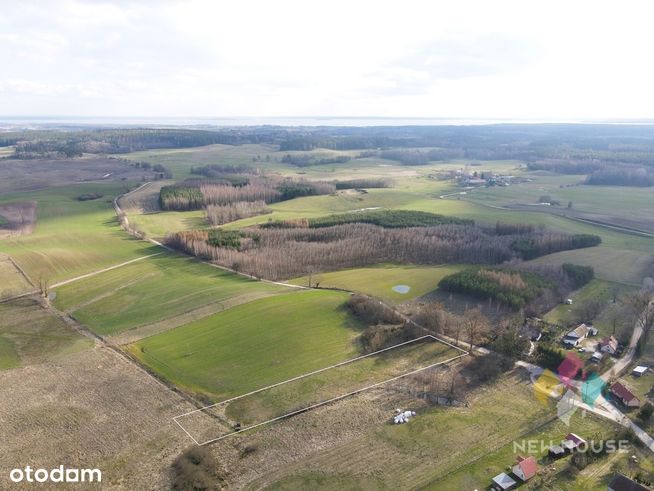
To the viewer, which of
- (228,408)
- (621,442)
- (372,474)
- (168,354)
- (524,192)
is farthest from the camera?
(524,192)

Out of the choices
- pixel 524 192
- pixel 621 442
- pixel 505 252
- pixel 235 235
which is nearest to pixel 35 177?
pixel 235 235

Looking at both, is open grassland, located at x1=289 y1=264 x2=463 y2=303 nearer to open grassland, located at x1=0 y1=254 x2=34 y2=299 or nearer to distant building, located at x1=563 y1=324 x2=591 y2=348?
distant building, located at x1=563 y1=324 x2=591 y2=348

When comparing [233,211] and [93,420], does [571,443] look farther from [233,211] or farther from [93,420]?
[233,211]

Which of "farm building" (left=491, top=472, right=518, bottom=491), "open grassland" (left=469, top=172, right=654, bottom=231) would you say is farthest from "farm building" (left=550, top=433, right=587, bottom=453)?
"open grassland" (left=469, top=172, right=654, bottom=231)

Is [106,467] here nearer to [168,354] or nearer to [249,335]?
[168,354]

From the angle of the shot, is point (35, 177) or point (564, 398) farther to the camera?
point (35, 177)

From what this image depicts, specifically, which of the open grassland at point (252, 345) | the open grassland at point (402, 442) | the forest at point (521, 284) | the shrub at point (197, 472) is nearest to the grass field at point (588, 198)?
the forest at point (521, 284)
